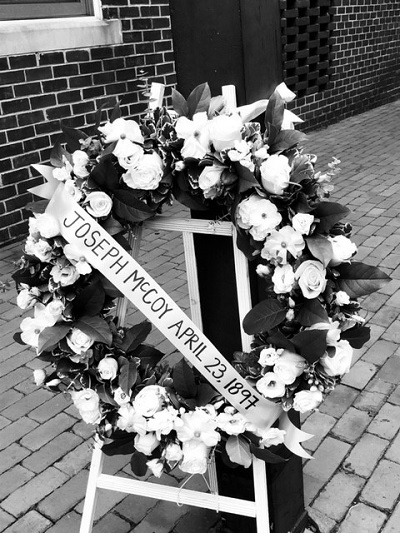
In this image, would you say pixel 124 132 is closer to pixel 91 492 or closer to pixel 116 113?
pixel 116 113

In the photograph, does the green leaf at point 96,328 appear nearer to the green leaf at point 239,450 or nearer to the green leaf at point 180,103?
the green leaf at point 239,450

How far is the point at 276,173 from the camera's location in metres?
1.59

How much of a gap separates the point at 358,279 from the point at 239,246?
13.9 inches

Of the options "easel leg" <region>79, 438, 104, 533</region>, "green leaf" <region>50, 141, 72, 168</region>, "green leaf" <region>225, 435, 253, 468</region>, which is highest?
"green leaf" <region>50, 141, 72, 168</region>

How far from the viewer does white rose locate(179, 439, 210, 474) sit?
5.82 ft

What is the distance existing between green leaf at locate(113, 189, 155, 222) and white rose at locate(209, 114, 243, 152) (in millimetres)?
299

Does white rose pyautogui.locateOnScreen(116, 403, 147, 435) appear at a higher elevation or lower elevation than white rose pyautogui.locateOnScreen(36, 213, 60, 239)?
lower

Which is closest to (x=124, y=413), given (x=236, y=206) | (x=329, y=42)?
(x=236, y=206)

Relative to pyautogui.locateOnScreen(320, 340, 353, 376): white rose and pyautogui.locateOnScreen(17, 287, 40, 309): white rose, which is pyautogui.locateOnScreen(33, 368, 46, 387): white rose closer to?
pyautogui.locateOnScreen(17, 287, 40, 309): white rose

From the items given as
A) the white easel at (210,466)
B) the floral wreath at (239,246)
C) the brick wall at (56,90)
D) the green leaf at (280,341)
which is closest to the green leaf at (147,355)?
the floral wreath at (239,246)

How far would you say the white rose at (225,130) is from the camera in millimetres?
1591

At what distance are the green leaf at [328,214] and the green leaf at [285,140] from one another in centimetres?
19

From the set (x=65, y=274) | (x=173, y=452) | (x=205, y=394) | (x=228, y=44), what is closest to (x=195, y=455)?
(x=173, y=452)

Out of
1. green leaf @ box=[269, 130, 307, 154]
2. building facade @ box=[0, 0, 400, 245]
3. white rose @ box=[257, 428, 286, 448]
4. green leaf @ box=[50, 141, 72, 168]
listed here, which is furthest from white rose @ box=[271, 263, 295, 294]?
building facade @ box=[0, 0, 400, 245]
